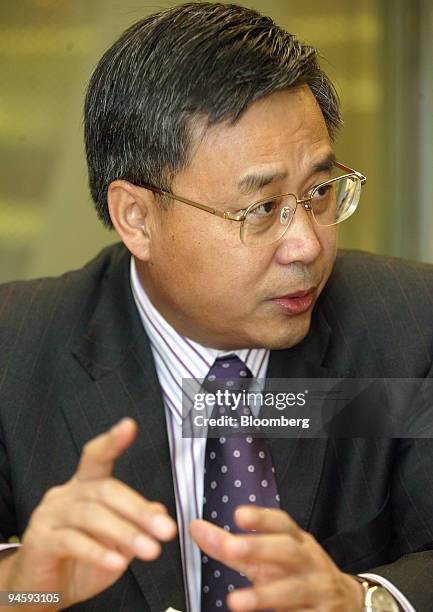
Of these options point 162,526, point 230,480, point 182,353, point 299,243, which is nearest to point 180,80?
point 299,243

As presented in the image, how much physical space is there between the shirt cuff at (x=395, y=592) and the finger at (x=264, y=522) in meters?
0.20

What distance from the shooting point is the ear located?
4.10 feet

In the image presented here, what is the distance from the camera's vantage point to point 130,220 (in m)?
1.26

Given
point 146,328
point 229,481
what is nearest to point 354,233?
point 146,328

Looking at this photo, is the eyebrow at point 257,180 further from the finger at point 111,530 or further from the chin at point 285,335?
the finger at point 111,530

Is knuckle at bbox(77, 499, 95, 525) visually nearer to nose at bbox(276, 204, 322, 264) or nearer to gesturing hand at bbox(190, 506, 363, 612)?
gesturing hand at bbox(190, 506, 363, 612)

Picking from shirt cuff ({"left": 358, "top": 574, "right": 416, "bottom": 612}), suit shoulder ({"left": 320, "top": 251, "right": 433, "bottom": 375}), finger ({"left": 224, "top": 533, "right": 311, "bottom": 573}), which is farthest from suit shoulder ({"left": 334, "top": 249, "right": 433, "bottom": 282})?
finger ({"left": 224, "top": 533, "right": 311, "bottom": 573})

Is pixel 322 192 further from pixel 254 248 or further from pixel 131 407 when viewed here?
pixel 131 407

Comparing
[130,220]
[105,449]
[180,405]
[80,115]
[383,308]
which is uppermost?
[80,115]

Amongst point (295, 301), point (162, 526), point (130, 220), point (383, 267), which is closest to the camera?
point (162, 526)

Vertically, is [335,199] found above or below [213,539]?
above

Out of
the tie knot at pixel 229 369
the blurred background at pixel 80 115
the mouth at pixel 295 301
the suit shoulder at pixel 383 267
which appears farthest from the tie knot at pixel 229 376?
the blurred background at pixel 80 115

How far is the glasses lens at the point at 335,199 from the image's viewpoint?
1.16 metres

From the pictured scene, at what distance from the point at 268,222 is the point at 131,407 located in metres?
0.28
